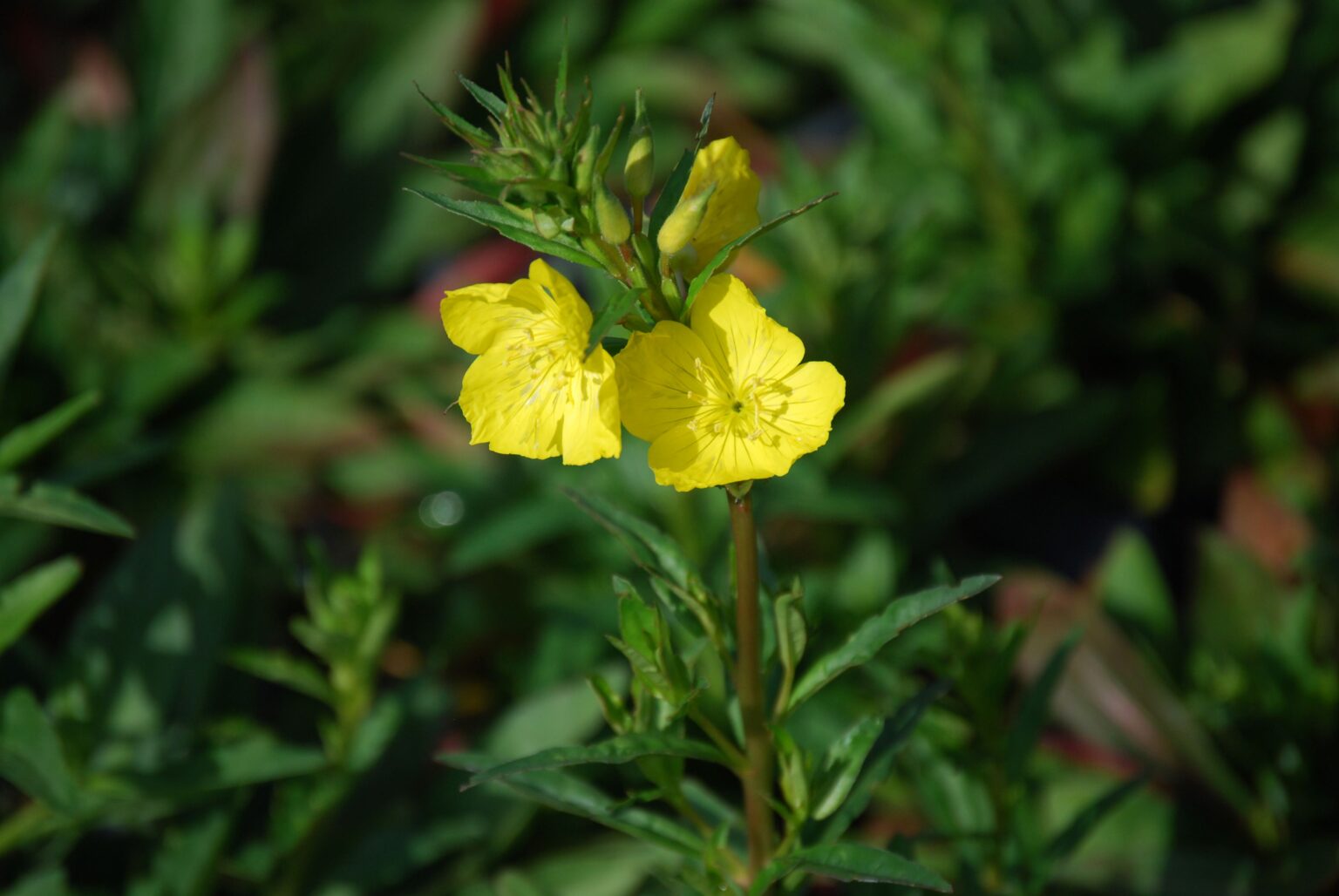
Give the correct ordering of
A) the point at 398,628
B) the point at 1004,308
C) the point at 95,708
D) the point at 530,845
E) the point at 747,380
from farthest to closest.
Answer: the point at 1004,308
the point at 398,628
the point at 530,845
the point at 95,708
the point at 747,380

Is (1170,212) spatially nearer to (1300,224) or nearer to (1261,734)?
(1300,224)

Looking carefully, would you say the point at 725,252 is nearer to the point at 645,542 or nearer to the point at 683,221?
the point at 683,221

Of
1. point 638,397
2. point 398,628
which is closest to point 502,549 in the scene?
point 398,628

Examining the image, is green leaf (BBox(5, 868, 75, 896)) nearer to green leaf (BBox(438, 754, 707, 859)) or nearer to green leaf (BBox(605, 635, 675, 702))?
green leaf (BBox(438, 754, 707, 859))

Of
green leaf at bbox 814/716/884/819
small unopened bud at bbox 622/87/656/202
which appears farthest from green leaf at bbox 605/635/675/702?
small unopened bud at bbox 622/87/656/202

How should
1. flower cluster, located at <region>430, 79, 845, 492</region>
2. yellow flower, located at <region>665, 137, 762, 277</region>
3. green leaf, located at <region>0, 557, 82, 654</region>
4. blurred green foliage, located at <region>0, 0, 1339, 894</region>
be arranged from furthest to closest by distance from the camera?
1. blurred green foliage, located at <region>0, 0, 1339, 894</region>
2. green leaf, located at <region>0, 557, 82, 654</region>
3. yellow flower, located at <region>665, 137, 762, 277</region>
4. flower cluster, located at <region>430, 79, 845, 492</region>

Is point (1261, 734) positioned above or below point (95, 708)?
below
